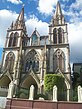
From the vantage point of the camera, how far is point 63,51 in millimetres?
35156

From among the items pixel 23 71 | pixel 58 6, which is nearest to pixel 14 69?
pixel 23 71

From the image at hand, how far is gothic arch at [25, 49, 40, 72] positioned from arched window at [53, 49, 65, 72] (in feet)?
13.3

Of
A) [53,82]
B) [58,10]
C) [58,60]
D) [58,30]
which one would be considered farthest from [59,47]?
[58,10]

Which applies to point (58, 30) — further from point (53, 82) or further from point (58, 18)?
point (53, 82)

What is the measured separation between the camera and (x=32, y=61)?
3591 centimetres

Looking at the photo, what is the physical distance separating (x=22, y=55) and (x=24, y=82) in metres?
7.03

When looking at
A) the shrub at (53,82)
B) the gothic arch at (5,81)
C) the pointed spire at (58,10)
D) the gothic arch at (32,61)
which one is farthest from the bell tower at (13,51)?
the pointed spire at (58,10)

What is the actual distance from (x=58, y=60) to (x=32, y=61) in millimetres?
6248

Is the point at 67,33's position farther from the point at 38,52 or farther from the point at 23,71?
the point at 23,71

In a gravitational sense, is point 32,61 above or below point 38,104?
above

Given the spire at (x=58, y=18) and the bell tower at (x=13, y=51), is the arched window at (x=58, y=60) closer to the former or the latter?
the bell tower at (x=13, y=51)

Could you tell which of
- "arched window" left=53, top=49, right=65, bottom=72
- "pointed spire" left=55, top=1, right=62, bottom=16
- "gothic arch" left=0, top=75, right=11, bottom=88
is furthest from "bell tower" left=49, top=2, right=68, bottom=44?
"gothic arch" left=0, top=75, right=11, bottom=88

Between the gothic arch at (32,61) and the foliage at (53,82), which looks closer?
the foliage at (53,82)

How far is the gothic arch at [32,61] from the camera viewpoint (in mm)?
34900
